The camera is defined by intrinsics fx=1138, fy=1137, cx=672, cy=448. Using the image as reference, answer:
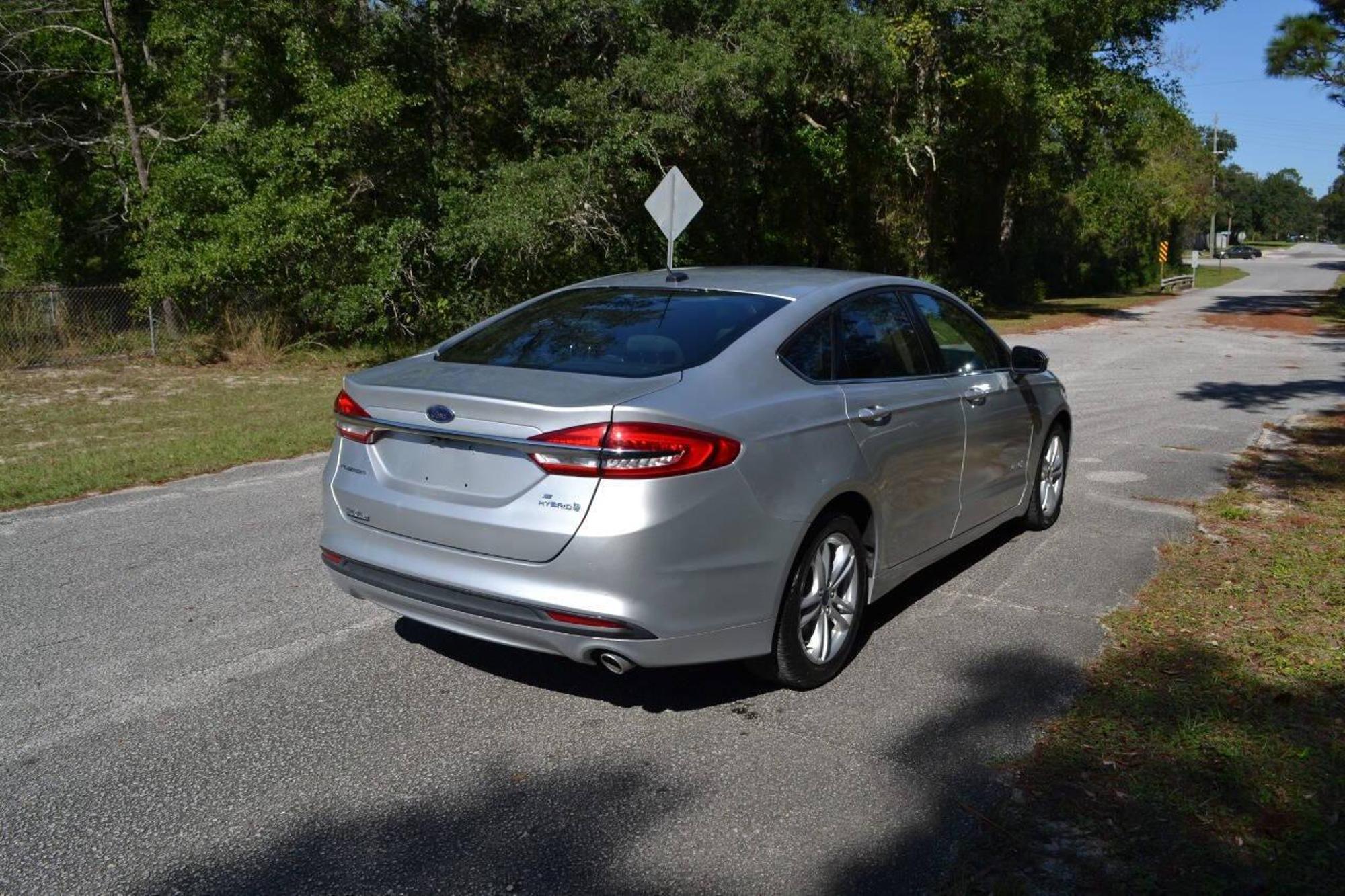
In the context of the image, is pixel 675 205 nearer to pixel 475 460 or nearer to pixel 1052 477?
pixel 1052 477

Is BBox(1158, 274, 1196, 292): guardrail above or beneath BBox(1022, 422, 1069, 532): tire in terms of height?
beneath

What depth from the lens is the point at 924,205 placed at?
102 feet

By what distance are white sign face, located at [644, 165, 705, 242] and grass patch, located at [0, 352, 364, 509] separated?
516cm

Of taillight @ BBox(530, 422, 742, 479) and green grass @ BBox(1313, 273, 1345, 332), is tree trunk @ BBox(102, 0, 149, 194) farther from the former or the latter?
green grass @ BBox(1313, 273, 1345, 332)

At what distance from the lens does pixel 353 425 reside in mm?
4594

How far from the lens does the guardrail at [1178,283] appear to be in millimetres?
53469

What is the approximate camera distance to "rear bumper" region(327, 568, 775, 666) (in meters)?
3.97

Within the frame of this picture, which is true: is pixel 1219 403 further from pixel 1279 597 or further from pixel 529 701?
pixel 529 701

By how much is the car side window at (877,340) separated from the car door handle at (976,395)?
0.33 m

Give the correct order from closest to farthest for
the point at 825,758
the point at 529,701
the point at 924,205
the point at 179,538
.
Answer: the point at 825,758 < the point at 529,701 < the point at 179,538 < the point at 924,205

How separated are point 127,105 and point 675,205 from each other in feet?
32.8

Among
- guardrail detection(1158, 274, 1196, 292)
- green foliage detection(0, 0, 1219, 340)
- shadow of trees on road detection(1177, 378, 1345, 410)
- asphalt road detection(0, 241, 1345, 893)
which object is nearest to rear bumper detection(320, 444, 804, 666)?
asphalt road detection(0, 241, 1345, 893)

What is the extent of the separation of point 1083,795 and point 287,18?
17.6m

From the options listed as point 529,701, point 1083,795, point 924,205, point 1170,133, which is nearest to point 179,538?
point 529,701
